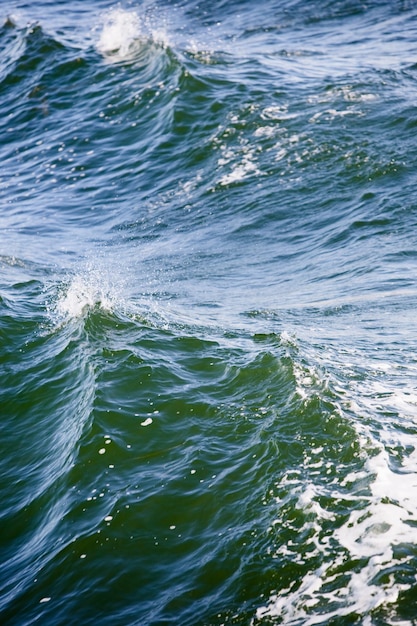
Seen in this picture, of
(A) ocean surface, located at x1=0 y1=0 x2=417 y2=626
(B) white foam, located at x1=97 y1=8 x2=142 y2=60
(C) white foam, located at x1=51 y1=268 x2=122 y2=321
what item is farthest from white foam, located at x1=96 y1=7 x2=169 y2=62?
(C) white foam, located at x1=51 y1=268 x2=122 y2=321

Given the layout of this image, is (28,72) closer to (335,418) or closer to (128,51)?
(128,51)

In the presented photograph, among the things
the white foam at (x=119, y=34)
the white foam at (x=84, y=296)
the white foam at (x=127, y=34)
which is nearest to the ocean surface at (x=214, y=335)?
the white foam at (x=84, y=296)

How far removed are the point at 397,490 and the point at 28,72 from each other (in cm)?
1916

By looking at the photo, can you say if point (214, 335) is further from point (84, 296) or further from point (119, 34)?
point (119, 34)

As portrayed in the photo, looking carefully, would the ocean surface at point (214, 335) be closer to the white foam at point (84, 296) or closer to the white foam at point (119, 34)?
the white foam at point (84, 296)

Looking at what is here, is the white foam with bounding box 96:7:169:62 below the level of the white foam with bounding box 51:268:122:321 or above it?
above

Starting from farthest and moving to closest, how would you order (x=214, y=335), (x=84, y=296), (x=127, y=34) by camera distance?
(x=127, y=34), (x=84, y=296), (x=214, y=335)

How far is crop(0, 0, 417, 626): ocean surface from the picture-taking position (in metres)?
5.56

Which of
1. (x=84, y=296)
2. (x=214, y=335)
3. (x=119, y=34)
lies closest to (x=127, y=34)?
(x=119, y=34)

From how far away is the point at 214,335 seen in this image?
9.15 meters

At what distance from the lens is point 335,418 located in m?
6.91

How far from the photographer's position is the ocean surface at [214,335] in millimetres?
5559

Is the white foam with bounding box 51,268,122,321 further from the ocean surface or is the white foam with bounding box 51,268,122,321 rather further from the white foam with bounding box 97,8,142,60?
the white foam with bounding box 97,8,142,60

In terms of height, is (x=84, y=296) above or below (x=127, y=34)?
below
